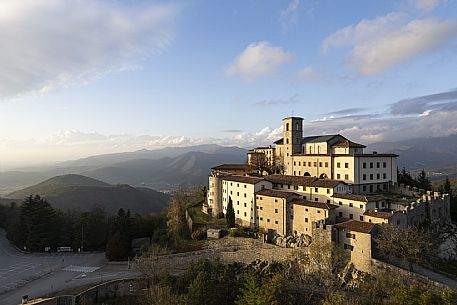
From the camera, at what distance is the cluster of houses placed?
36.5 meters

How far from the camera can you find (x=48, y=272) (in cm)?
4669

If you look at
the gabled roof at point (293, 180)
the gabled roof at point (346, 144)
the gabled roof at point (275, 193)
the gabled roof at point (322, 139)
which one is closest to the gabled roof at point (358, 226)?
the gabled roof at point (275, 193)

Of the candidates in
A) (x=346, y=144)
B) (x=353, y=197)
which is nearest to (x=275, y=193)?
(x=353, y=197)

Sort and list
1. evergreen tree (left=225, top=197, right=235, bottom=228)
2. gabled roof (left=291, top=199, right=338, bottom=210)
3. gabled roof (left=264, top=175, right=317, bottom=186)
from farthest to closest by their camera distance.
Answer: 1. evergreen tree (left=225, top=197, right=235, bottom=228)
2. gabled roof (left=264, top=175, right=317, bottom=186)
3. gabled roof (left=291, top=199, right=338, bottom=210)

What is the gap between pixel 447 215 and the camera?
45.6 m

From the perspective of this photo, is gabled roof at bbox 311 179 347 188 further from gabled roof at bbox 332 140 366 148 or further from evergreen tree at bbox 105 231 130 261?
evergreen tree at bbox 105 231 130 261

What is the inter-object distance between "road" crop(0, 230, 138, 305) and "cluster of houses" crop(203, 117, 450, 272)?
63.0ft

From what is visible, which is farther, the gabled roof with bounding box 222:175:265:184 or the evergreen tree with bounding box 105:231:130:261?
the gabled roof with bounding box 222:175:265:184

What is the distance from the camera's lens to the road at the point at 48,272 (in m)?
40.2

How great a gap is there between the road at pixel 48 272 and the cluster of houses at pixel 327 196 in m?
19.2

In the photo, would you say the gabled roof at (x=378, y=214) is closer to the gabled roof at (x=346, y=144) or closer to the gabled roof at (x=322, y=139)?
the gabled roof at (x=346, y=144)

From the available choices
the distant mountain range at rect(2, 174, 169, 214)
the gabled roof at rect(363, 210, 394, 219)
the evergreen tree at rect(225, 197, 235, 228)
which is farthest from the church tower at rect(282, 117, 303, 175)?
the distant mountain range at rect(2, 174, 169, 214)

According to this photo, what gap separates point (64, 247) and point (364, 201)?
5128 centimetres

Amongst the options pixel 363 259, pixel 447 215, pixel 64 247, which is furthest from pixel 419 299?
pixel 64 247
